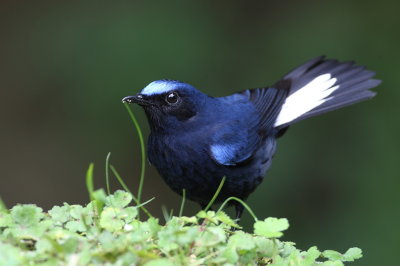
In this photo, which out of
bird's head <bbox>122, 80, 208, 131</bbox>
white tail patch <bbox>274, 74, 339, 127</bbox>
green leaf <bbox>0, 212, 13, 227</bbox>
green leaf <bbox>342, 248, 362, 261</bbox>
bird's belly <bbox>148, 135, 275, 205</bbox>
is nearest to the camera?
green leaf <bbox>0, 212, 13, 227</bbox>

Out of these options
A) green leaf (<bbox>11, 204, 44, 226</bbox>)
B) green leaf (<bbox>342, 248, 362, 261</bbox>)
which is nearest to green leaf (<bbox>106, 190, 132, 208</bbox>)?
green leaf (<bbox>11, 204, 44, 226</bbox>)

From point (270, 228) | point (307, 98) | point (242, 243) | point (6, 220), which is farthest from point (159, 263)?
point (307, 98)

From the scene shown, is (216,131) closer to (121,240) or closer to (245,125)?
(245,125)

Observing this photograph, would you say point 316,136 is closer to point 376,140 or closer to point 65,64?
point 376,140

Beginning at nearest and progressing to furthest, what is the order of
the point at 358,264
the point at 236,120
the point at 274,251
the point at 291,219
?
the point at 274,251 → the point at 236,120 → the point at 358,264 → the point at 291,219

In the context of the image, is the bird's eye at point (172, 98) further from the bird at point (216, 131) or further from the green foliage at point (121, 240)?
the green foliage at point (121, 240)

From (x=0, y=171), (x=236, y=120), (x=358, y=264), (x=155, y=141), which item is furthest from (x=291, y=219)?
(x=0, y=171)

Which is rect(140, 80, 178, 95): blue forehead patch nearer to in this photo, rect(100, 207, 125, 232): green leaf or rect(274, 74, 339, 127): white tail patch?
rect(274, 74, 339, 127): white tail patch

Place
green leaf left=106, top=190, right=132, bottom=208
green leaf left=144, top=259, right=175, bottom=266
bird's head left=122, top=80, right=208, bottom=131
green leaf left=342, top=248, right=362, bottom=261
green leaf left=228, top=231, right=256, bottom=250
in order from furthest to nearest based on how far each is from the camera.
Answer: bird's head left=122, top=80, right=208, bottom=131, green leaf left=342, top=248, right=362, bottom=261, green leaf left=106, top=190, right=132, bottom=208, green leaf left=228, top=231, right=256, bottom=250, green leaf left=144, top=259, right=175, bottom=266
